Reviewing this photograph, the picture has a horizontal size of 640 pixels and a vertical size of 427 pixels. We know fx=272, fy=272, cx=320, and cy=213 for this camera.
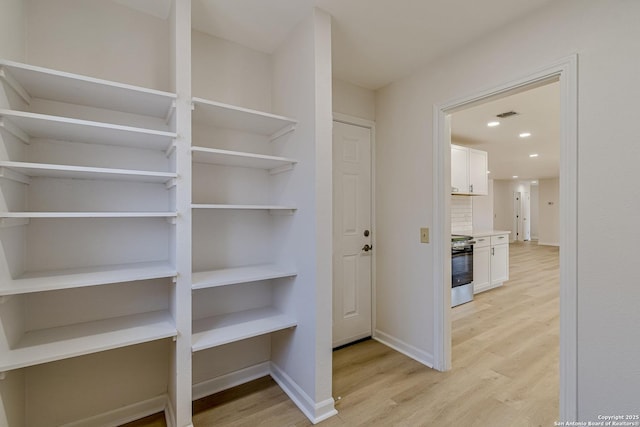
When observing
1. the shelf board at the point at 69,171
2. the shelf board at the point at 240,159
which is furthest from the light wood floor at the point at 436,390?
the shelf board at the point at 240,159

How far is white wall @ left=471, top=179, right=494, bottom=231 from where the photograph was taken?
5652mm

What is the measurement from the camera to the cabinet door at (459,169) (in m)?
4.26

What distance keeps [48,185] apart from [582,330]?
3129 mm

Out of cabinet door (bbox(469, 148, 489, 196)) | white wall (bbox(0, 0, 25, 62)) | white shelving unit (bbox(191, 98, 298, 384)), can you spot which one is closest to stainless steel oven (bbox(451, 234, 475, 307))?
cabinet door (bbox(469, 148, 489, 196))

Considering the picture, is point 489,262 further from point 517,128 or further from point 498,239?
point 517,128

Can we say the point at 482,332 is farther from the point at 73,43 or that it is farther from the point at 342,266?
the point at 73,43

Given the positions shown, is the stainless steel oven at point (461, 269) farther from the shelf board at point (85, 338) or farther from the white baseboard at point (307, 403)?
the shelf board at point (85, 338)

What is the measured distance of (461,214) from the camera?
4.94m

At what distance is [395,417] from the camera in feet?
5.86

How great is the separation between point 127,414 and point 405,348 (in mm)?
2245

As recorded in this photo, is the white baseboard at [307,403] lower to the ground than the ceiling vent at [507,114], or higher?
lower

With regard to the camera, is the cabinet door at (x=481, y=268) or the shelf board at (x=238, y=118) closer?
the shelf board at (x=238, y=118)

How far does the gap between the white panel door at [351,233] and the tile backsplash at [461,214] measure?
2656 mm

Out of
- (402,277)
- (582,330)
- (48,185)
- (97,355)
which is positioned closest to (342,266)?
(402,277)
